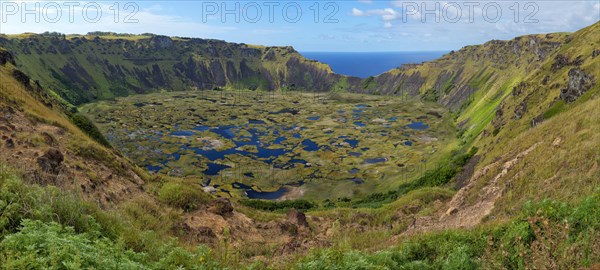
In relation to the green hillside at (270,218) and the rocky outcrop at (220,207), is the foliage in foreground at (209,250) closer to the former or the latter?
the green hillside at (270,218)

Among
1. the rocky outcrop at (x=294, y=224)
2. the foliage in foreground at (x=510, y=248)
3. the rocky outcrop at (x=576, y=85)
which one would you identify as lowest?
the rocky outcrop at (x=294, y=224)

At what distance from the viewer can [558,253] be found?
30.3 feet

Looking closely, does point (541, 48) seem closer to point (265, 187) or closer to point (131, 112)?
point (265, 187)

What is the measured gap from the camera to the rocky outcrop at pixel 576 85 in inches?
2599

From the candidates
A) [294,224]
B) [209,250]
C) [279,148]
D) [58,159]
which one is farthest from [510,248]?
[279,148]

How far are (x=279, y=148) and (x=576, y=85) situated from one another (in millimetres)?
90570

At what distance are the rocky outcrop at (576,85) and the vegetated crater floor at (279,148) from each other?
3823 cm

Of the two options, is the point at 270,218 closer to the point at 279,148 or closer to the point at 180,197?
the point at 180,197

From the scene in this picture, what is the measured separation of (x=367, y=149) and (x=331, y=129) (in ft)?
125

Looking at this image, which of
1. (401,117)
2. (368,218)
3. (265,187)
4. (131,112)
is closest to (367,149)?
(265,187)

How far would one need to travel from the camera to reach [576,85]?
68.3 metres

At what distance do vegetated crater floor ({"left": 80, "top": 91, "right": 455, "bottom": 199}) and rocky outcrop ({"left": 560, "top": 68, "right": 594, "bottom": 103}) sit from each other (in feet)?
125

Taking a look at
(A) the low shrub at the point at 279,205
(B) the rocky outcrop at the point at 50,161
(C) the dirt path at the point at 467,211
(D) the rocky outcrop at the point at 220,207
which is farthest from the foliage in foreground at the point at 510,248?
(A) the low shrub at the point at 279,205

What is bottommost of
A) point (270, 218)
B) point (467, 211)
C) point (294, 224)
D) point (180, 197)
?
point (270, 218)
